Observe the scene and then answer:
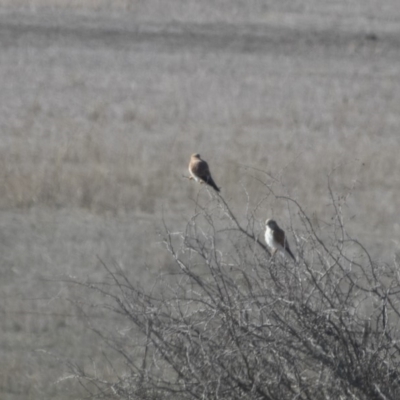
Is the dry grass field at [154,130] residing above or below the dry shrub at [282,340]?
above

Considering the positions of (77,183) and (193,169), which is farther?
(77,183)

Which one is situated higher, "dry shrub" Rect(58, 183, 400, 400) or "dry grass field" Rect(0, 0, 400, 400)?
"dry grass field" Rect(0, 0, 400, 400)

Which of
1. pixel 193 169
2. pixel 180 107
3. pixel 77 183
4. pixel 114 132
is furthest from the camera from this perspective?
pixel 180 107

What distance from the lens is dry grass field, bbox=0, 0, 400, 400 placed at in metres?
9.88

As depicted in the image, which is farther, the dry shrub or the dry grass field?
the dry grass field

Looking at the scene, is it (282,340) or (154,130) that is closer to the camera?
(282,340)

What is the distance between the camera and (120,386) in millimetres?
4984

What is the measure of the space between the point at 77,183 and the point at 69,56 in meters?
12.2

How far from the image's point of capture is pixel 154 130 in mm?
17281

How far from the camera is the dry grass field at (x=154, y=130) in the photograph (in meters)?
9.88

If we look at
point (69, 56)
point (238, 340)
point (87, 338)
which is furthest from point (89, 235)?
point (69, 56)

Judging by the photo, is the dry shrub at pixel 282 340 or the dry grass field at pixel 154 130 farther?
the dry grass field at pixel 154 130

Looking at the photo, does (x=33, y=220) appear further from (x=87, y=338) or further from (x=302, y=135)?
(x=302, y=135)

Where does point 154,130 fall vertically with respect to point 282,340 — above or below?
above
